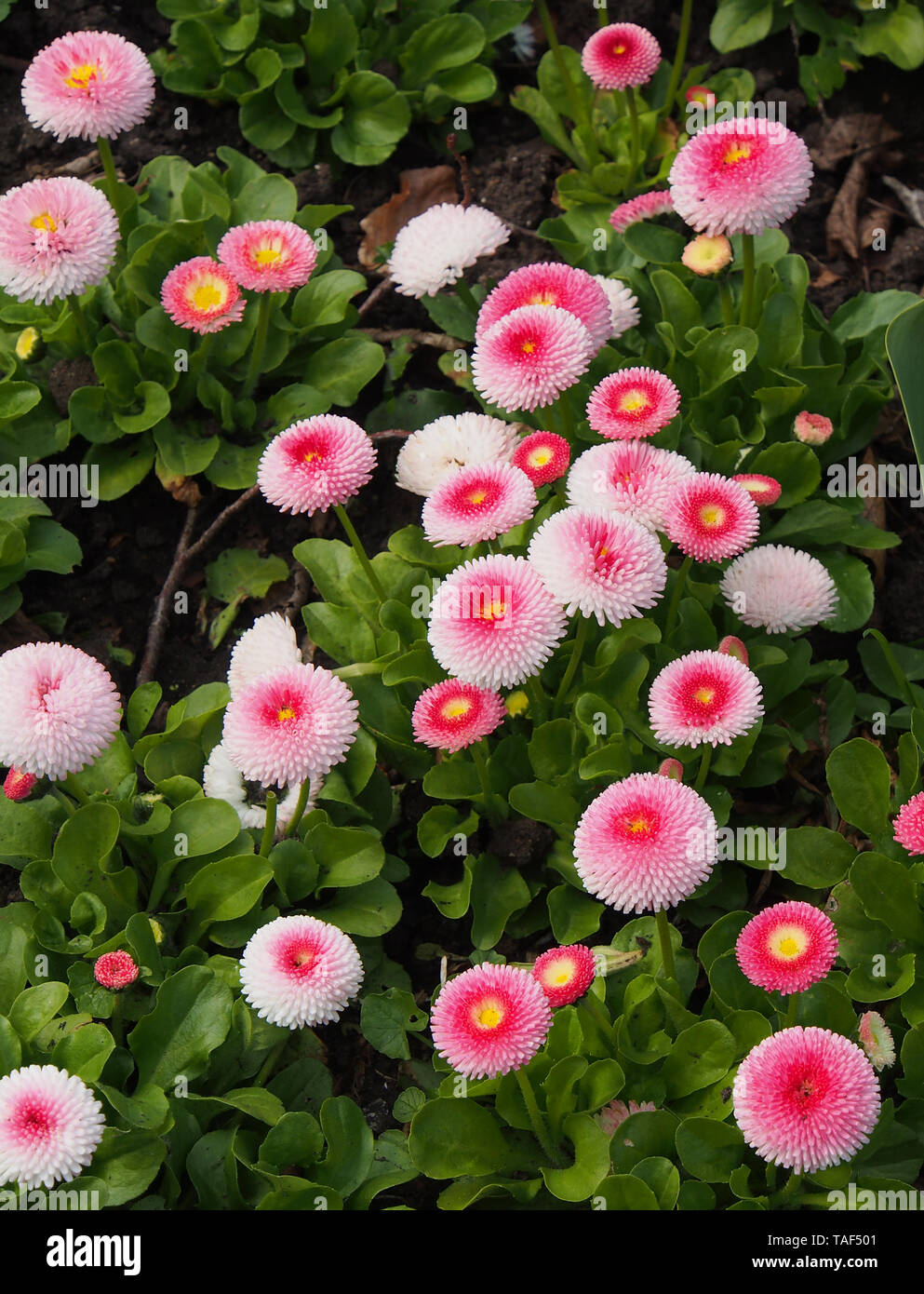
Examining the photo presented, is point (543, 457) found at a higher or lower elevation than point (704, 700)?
higher

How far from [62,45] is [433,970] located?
2.41m

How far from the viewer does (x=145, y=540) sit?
3.54 meters

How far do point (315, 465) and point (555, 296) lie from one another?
68cm

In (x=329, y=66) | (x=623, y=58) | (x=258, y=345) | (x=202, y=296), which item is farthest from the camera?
(x=329, y=66)

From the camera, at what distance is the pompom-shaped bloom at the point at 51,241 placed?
308cm

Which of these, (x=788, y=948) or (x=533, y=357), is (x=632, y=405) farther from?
(x=788, y=948)

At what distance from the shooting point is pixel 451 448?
325cm

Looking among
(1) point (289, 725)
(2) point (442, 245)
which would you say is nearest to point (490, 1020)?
(1) point (289, 725)

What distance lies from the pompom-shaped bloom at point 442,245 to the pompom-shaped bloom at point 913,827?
168cm

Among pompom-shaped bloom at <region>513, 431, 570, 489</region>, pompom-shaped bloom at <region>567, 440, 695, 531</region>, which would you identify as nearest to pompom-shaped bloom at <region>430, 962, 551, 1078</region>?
pompom-shaped bloom at <region>567, 440, 695, 531</region>

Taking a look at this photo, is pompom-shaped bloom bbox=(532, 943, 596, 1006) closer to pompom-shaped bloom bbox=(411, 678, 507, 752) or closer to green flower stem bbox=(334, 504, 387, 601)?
pompom-shaped bloom bbox=(411, 678, 507, 752)

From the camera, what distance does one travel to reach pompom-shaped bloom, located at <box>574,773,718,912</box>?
221cm

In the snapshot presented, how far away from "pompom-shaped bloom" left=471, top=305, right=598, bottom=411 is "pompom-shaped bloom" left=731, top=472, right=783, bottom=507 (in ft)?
1.58

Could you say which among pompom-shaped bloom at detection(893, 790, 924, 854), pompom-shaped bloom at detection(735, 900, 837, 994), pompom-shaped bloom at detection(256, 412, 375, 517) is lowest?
pompom-shaped bloom at detection(735, 900, 837, 994)
